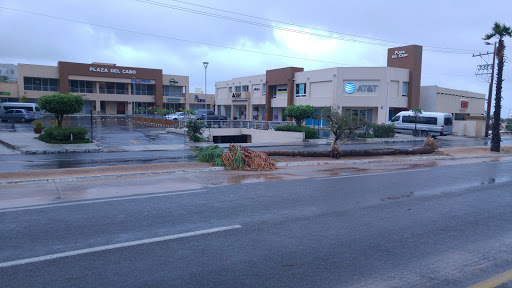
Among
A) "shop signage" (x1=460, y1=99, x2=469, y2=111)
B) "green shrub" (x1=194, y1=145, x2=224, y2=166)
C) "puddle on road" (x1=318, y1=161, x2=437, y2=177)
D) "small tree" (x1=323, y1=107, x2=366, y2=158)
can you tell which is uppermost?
"shop signage" (x1=460, y1=99, x2=469, y2=111)

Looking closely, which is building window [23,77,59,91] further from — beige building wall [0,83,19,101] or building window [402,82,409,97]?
building window [402,82,409,97]

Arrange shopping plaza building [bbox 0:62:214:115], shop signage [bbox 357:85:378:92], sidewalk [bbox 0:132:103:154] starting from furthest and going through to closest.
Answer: shopping plaza building [bbox 0:62:214:115] → shop signage [bbox 357:85:378:92] → sidewalk [bbox 0:132:103:154]

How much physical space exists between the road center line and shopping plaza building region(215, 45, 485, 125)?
31.5 metres

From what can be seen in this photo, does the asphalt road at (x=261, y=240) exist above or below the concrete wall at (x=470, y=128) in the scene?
below

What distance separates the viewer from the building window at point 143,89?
72.5 metres

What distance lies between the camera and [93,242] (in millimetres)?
5797

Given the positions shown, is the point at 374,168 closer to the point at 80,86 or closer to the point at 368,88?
the point at 368,88

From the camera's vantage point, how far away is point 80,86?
67375 mm

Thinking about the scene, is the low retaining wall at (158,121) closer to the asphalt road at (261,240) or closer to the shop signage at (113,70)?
the shop signage at (113,70)

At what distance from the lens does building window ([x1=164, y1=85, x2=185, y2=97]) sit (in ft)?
252

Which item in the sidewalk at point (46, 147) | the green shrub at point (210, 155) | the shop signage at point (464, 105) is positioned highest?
the shop signage at point (464, 105)

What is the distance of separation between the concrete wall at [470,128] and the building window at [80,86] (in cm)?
5761

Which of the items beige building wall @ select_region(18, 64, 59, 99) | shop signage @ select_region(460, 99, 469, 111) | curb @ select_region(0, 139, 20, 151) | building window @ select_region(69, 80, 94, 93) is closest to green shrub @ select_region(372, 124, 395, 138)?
shop signage @ select_region(460, 99, 469, 111)

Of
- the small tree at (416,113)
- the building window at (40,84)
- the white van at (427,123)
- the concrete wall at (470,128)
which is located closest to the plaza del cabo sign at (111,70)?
the building window at (40,84)
